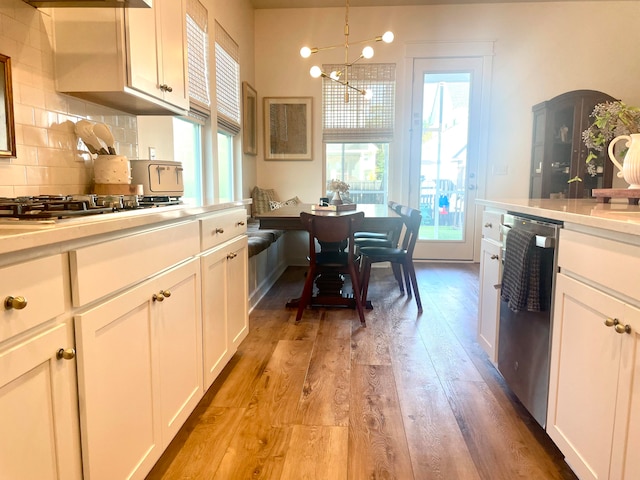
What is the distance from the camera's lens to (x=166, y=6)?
2098 millimetres

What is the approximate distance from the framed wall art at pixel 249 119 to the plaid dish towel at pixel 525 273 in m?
3.49

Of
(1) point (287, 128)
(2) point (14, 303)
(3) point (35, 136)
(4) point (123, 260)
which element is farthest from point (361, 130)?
(2) point (14, 303)

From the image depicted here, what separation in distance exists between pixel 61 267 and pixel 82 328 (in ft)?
0.50

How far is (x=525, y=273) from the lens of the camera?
A: 1615 millimetres

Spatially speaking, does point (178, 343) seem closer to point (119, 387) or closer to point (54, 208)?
point (119, 387)

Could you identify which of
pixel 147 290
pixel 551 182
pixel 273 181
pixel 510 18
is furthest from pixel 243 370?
pixel 510 18

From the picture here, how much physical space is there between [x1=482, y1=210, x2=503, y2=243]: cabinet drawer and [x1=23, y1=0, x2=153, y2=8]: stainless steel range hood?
5.75 ft

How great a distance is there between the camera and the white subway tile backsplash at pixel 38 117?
1478 millimetres

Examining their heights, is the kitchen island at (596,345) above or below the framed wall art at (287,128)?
below

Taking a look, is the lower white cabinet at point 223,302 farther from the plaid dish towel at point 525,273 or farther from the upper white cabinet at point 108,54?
the plaid dish towel at point 525,273

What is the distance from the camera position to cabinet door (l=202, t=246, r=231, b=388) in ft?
5.95

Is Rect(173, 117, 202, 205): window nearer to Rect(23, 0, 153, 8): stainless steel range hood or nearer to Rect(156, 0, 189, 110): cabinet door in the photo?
Rect(156, 0, 189, 110): cabinet door

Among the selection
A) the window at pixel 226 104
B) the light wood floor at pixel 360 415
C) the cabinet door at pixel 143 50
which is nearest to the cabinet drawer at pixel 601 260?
the light wood floor at pixel 360 415

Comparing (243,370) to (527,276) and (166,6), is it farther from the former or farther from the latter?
(166,6)
